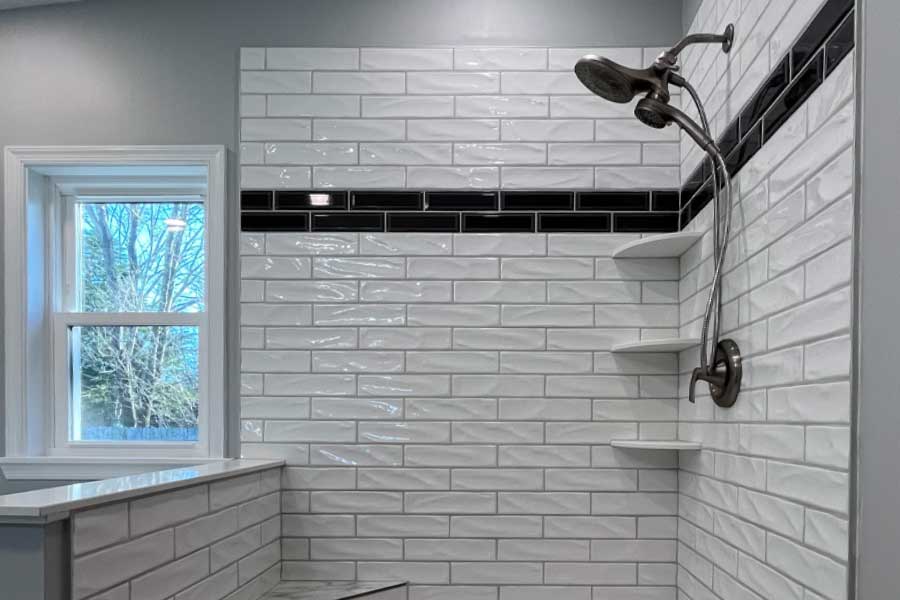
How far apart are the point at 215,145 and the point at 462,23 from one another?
3.00 ft

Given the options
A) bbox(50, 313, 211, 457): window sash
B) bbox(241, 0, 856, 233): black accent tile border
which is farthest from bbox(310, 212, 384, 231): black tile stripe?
bbox(50, 313, 211, 457): window sash

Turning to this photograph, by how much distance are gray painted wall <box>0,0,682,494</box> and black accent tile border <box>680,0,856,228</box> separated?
77cm

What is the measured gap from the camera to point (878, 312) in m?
1.01

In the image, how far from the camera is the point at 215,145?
7.52 feet

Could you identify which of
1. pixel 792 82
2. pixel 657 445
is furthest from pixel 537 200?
pixel 792 82

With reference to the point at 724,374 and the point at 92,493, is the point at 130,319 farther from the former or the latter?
the point at 724,374

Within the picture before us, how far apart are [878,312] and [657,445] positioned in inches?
41.1

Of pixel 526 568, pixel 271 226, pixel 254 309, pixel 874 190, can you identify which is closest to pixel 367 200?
pixel 271 226

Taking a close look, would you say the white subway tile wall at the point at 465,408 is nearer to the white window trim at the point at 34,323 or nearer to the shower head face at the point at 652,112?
the white window trim at the point at 34,323

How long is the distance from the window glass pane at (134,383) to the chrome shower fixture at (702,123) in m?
1.60

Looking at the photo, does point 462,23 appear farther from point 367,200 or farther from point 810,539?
point 810,539

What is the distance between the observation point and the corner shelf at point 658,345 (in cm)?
193

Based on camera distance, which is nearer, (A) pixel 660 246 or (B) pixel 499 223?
(A) pixel 660 246

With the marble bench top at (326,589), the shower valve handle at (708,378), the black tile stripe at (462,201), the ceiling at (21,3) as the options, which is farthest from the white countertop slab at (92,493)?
the ceiling at (21,3)
